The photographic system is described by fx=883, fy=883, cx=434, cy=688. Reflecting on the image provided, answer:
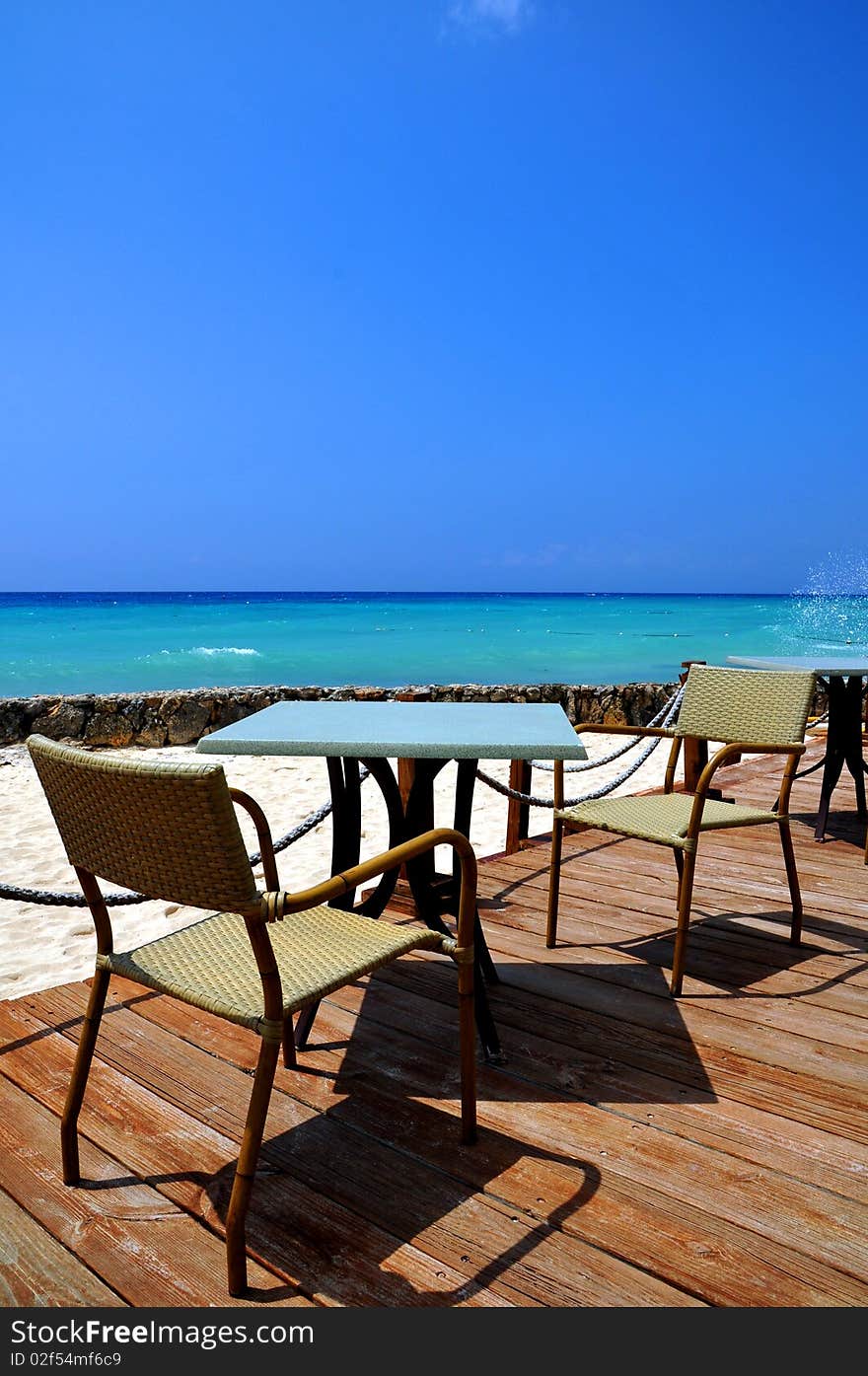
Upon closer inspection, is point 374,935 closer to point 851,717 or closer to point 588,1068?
point 588,1068

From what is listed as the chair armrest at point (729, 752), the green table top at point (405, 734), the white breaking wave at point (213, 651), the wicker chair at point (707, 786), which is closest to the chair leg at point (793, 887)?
the wicker chair at point (707, 786)

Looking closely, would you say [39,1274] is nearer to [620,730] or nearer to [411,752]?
[411,752]

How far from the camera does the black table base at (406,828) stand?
7.93 feet

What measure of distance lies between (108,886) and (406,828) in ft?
10.3

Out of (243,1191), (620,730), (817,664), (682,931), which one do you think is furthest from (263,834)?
(817,664)

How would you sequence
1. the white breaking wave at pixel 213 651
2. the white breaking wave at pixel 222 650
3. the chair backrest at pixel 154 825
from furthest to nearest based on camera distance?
1. the white breaking wave at pixel 222 650
2. the white breaking wave at pixel 213 651
3. the chair backrest at pixel 154 825

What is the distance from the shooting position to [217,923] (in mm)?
2025

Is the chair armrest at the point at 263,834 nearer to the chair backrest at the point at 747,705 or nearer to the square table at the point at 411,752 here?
the square table at the point at 411,752

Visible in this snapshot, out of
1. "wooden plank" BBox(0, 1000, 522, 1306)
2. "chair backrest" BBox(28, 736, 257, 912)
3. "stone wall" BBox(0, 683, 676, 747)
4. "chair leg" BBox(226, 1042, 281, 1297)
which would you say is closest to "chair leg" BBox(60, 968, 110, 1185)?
"wooden plank" BBox(0, 1000, 522, 1306)

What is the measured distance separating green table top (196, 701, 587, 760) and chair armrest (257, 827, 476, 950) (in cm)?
28

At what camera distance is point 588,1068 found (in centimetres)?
226

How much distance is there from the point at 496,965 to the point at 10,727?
1014 centimetres

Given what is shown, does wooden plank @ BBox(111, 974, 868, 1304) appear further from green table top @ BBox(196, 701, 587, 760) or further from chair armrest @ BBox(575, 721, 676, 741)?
chair armrest @ BBox(575, 721, 676, 741)

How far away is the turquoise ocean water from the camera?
24.1m
